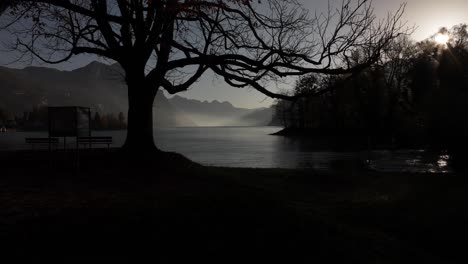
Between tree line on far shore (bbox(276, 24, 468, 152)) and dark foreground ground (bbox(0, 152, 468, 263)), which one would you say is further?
tree line on far shore (bbox(276, 24, 468, 152))

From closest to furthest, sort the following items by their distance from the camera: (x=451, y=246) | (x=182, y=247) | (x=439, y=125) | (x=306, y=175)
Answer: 1. (x=182, y=247)
2. (x=451, y=246)
3. (x=306, y=175)
4. (x=439, y=125)

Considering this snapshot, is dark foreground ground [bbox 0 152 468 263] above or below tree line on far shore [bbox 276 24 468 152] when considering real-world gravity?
below

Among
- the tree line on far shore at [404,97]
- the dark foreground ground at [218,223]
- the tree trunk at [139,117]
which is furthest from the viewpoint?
the tree line on far shore at [404,97]

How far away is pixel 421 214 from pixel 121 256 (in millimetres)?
7473

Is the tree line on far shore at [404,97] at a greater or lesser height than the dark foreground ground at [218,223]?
greater

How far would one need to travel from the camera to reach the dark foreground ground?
644 centimetres

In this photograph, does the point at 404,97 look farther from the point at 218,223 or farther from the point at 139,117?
the point at 218,223

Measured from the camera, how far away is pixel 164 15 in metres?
16.2

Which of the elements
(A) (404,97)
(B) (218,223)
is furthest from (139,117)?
(A) (404,97)

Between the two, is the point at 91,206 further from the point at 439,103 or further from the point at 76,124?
the point at 439,103

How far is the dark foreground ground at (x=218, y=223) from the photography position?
644 cm

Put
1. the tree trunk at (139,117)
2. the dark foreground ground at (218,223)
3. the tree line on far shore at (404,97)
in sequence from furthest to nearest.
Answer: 1. the tree line on far shore at (404,97)
2. the tree trunk at (139,117)
3. the dark foreground ground at (218,223)

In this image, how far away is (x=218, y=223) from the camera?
7.58 m

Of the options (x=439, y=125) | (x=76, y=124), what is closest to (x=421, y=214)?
(x=76, y=124)
